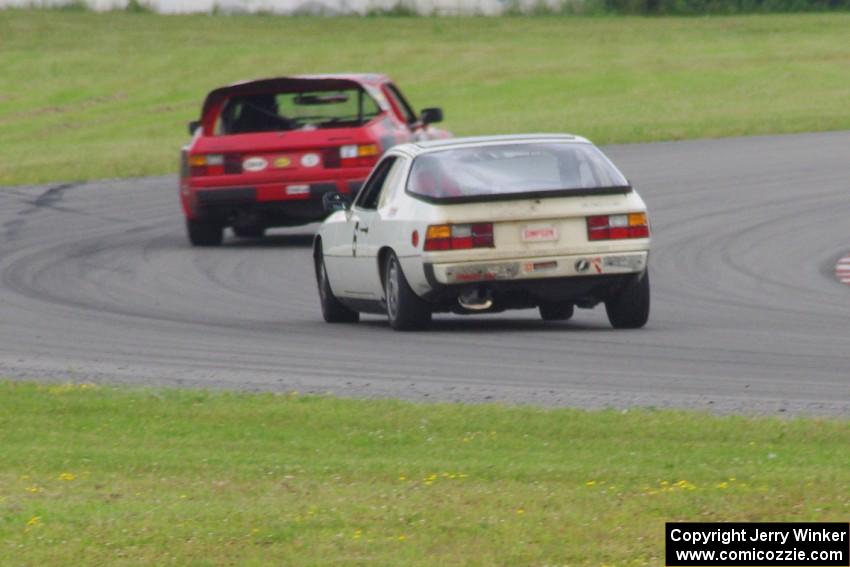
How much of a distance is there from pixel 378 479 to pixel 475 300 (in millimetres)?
5058

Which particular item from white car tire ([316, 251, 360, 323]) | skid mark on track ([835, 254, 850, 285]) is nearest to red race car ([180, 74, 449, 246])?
skid mark on track ([835, 254, 850, 285])

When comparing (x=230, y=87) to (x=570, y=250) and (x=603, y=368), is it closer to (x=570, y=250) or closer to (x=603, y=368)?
(x=570, y=250)

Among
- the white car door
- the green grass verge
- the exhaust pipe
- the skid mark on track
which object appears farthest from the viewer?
the skid mark on track

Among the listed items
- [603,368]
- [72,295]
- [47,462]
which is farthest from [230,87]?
[47,462]

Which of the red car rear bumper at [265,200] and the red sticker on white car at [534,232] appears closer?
the red sticker on white car at [534,232]

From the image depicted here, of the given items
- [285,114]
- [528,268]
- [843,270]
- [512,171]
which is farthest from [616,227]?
[285,114]

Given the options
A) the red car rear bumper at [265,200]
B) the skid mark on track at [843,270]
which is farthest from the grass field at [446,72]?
the skid mark on track at [843,270]

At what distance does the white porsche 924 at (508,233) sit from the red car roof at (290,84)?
19.5 feet

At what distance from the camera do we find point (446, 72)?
5103 cm

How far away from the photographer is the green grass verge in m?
6.77

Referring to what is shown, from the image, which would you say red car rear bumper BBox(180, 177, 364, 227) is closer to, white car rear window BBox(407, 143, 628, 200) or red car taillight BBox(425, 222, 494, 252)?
white car rear window BBox(407, 143, 628, 200)

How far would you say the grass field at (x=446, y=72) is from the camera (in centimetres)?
3806

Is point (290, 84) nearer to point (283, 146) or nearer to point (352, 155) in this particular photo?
point (283, 146)

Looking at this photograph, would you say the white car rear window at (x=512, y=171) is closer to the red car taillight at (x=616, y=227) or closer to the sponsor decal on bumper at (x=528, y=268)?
the red car taillight at (x=616, y=227)
